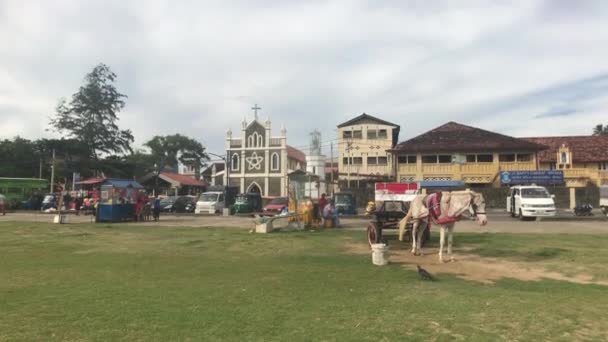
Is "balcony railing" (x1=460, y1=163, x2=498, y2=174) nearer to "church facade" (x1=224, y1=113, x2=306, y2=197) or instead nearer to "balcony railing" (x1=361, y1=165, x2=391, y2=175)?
"balcony railing" (x1=361, y1=165, x2=391, y2=175)

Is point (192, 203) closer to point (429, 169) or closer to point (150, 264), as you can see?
point (429, 169)

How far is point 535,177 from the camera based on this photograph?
127 feet

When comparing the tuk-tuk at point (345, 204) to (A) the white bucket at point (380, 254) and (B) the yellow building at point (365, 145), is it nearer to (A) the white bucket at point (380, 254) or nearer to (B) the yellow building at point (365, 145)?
(A) the white bucket at point (380, 254)

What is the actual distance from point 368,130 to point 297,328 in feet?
176

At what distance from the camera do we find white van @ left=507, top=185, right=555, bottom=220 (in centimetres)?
2520

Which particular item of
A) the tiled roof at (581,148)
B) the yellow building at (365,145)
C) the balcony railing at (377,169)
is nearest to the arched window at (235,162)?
the yellow building at (365,145)

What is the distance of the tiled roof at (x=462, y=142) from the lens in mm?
44625

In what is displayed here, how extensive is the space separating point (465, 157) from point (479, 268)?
3809cm

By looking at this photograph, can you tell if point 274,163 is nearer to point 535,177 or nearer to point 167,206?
point 167,206

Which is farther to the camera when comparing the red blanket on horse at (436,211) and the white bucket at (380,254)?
the red blanket on horse at (436,211)

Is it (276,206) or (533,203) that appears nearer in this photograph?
(533,203)

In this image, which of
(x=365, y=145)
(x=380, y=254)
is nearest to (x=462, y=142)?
(x=365, y=145)

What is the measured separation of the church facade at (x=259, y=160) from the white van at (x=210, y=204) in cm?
2711

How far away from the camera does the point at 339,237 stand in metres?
16.4
